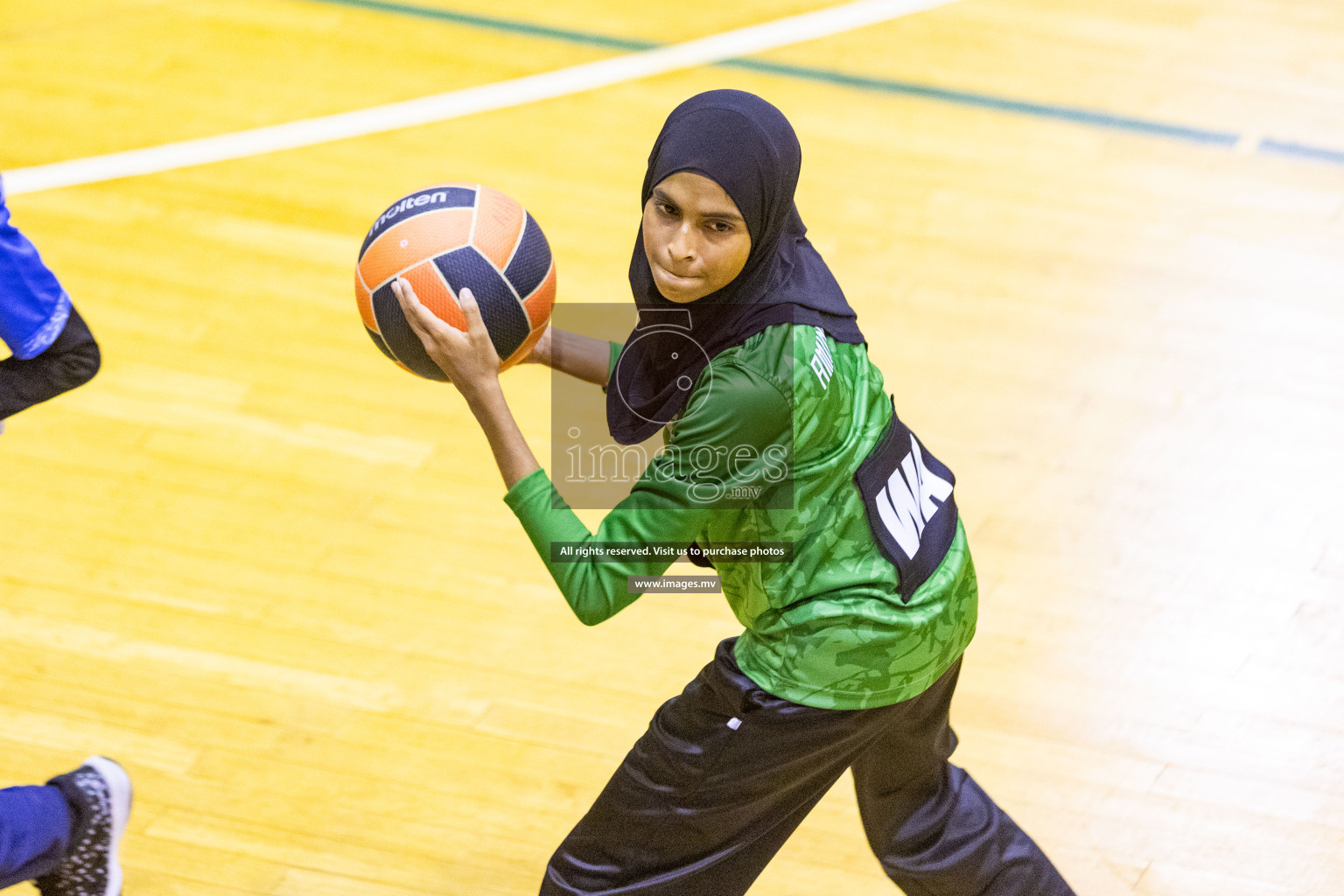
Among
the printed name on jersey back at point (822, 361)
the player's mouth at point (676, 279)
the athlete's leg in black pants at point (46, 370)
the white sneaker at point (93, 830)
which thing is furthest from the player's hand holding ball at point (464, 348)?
the white sneaker at point (93, 830)

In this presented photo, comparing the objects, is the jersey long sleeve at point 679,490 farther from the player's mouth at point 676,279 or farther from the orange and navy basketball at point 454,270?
the orange and navy basketball at point 454,270

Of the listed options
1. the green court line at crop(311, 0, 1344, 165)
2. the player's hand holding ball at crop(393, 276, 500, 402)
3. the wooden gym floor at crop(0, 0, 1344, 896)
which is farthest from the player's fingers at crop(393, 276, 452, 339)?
the green court line at crop(311, 0, 1344, 165)

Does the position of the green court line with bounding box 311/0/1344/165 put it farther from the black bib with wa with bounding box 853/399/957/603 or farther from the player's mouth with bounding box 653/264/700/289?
the player's mouth with bounding box 653/264/700/289

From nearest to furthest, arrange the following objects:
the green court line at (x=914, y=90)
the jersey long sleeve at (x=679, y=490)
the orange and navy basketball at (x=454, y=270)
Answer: the jersey long sleeve at (x=679, y=490) < the orange and navy basketball at (x=454, y=270) < the green court line at (x=914, y=90)

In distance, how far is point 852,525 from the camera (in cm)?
182

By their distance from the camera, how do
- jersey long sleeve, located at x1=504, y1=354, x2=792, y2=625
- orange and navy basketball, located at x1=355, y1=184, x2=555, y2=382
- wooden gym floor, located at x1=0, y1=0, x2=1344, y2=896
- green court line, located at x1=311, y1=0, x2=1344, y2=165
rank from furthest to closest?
green court line, located at x1=311, y1=0, x2=1344, y2=165 → wooden gym floor, located at x1=0, y1=0, x2=1344, y2=896 → orange and navy basketball, located at x1=355, y1=184, x2=555, y2=382 → jersey long sleeve, located at x1=504, y1=354, x2=792, y2=625

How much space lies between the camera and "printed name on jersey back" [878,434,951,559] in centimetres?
184

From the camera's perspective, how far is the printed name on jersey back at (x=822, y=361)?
5.57ft

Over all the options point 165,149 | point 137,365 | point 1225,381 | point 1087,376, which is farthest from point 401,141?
point 1225,381

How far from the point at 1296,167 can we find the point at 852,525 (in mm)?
3574

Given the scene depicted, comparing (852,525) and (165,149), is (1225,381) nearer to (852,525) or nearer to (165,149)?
(852,525)

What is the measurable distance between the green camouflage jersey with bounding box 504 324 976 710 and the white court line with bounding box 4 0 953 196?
313 centimetres

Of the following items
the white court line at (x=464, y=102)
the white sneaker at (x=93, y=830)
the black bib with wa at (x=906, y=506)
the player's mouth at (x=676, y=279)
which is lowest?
the white sneaker at (x=93, y=830)

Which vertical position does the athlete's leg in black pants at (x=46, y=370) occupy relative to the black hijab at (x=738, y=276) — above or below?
below
